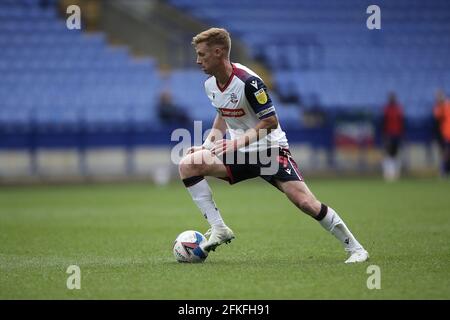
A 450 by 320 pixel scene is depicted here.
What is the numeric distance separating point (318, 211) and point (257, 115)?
3.33 feet

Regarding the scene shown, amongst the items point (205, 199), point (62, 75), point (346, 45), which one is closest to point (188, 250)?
point (205, 199)

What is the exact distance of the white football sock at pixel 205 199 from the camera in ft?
27.1

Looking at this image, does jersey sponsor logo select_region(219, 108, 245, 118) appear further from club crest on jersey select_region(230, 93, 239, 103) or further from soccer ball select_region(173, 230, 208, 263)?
soccer ball select_region(173, 230, 208, 263)

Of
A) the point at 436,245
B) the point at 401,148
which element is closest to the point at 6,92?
the point at 401,148

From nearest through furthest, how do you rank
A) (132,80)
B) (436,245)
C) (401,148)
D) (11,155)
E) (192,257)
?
(192,257), (436,245), (11,155), (401,148), (132,80)

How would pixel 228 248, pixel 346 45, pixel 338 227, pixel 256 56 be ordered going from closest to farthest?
1. pixel 338 227
2. pixel 228 248
3. pixel 256 56
4. pixel 346 45

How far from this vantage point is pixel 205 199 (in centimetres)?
830

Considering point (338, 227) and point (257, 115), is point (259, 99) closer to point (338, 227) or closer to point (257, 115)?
point (257, 115)

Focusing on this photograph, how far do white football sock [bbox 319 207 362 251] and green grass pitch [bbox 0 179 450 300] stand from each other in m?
0.22

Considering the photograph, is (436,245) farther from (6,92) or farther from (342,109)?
(6,92)

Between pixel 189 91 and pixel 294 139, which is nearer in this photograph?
pixel 294 139

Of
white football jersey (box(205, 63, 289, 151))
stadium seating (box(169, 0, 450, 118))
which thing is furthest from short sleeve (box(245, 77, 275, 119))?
stadium seating (box(169, 0, 450, 118))

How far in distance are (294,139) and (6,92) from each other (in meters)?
8.28
